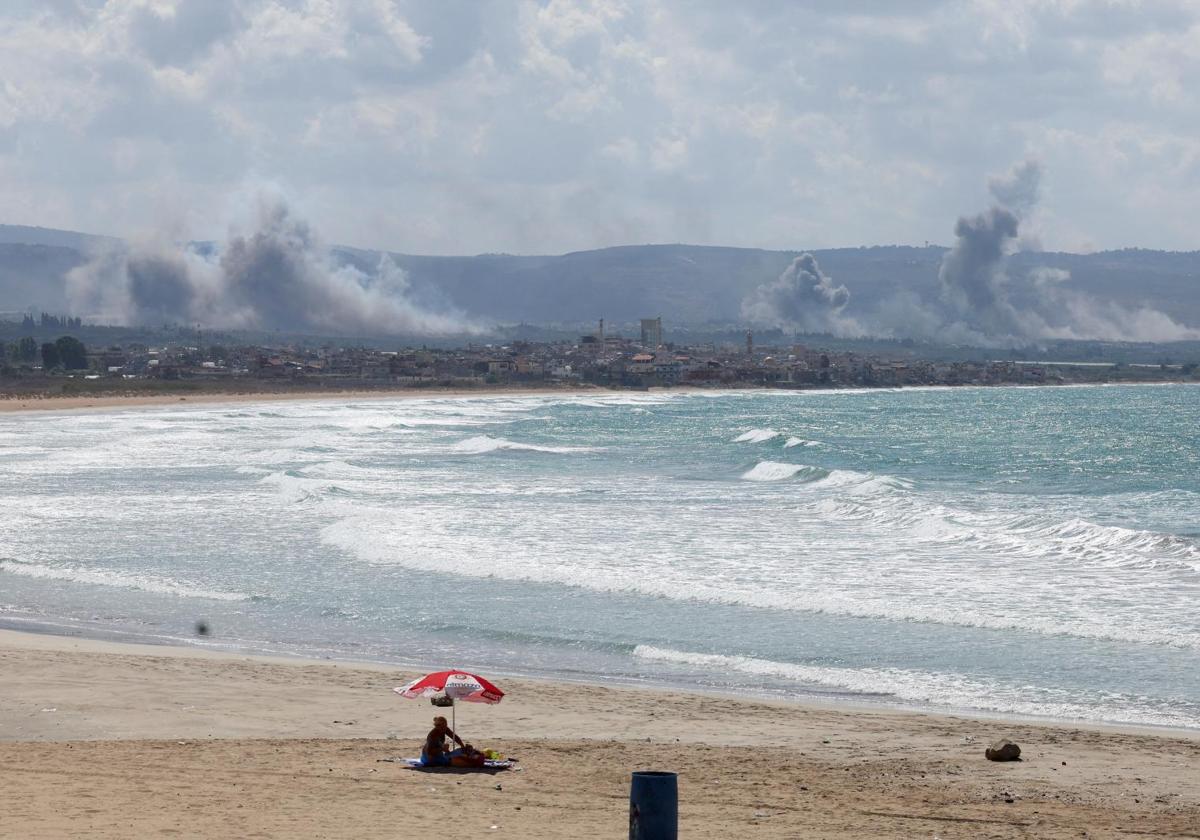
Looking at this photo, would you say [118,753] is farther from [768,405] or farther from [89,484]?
[768,405]

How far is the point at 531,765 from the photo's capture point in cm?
1362

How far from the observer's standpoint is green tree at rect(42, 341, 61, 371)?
158500 millimetres

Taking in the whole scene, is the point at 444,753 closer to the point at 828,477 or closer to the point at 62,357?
the point at 828,477

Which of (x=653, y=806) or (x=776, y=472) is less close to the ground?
(x=653, y=806)

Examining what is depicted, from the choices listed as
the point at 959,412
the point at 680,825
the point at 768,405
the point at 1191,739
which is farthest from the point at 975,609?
the point at 768,405

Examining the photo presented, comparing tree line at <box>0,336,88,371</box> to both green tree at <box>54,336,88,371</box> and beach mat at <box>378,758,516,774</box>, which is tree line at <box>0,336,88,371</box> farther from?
beach mat at <box>378,758,516,774</box>

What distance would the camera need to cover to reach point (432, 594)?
2497 centimetres

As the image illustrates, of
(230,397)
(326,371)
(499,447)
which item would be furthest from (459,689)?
(326,371)

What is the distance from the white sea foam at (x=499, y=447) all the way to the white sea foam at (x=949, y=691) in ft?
134

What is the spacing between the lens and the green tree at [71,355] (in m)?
161

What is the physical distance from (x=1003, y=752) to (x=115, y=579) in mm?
17310

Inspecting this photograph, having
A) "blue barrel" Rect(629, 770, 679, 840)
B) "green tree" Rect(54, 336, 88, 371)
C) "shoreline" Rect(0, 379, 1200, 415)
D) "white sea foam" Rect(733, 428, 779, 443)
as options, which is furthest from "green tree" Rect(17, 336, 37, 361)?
"blue barrel" Rect(629, 770, 679, 840)

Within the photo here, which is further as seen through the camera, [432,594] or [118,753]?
[432,594]

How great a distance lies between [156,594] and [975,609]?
41.9 feet
